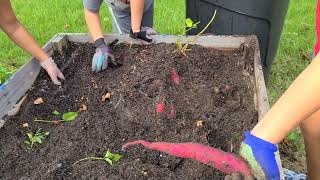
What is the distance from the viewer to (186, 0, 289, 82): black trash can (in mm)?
2611

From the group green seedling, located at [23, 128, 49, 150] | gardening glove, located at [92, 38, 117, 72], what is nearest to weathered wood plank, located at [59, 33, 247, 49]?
gardening glove, located at [92, 38, 117, 72]

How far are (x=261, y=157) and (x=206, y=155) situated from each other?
1.09 feet

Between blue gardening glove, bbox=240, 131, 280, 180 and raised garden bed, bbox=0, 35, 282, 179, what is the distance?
22 centimetres

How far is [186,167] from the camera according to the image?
5.52ft

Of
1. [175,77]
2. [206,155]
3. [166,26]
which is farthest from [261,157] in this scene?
[166,26]

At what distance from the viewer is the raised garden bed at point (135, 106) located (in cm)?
175

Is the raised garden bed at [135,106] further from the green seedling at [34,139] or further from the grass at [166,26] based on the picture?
the grass at [166,26]

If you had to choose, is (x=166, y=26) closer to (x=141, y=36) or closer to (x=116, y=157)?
(x=141, y=36)

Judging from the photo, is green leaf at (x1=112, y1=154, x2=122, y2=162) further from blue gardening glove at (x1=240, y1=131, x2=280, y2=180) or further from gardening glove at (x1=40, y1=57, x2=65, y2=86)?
gardening glove at (x1=40, y1=57, x2=65, y2=86)

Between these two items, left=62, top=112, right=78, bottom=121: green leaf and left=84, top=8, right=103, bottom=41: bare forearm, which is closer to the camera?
left=62, top=112, right=78, bottom=121: green leaf

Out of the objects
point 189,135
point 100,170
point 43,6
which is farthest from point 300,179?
point 43,6

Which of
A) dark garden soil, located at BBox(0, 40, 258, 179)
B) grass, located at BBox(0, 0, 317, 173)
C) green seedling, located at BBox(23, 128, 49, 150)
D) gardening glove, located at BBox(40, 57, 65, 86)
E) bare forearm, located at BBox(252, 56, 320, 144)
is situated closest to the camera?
bare forearm, located at BBox(252, 56, 320, 144)

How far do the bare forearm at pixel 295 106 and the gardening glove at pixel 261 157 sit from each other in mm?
25

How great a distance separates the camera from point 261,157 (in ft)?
4.52
